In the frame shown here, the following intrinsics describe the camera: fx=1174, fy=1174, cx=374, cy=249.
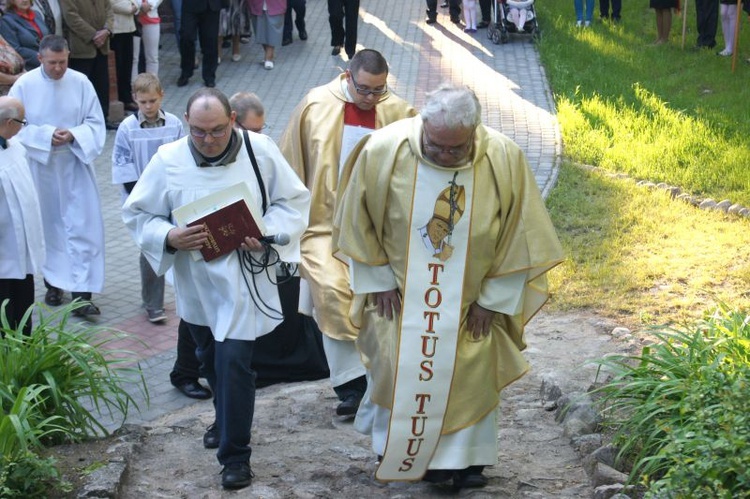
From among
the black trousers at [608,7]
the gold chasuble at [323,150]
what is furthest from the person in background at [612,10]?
the gold chasuble at [323,150]

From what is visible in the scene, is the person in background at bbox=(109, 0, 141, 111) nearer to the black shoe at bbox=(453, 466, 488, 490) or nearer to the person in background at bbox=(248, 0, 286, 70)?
the person in background at bbox=(248, 0, 286, 70)

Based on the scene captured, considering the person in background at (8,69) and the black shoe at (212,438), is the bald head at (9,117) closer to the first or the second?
the person in background at (8,69)

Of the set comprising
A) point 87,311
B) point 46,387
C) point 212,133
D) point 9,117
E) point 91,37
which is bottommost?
point 87,311

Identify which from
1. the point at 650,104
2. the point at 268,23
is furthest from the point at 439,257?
the point at 268,23

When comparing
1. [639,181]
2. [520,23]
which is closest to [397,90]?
[520,23]

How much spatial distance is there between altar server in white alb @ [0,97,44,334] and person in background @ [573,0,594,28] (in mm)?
11897

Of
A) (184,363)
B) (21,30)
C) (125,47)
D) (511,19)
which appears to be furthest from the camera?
(511,19)

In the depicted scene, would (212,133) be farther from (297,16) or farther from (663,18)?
(297,16)

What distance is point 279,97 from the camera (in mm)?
14781

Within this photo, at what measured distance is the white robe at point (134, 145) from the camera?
26.2 ft

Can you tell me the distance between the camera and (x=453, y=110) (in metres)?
4.92

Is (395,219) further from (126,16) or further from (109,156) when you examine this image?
(126,16)

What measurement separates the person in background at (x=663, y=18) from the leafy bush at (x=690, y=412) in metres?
10.6

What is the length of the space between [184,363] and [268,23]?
9729 mm
